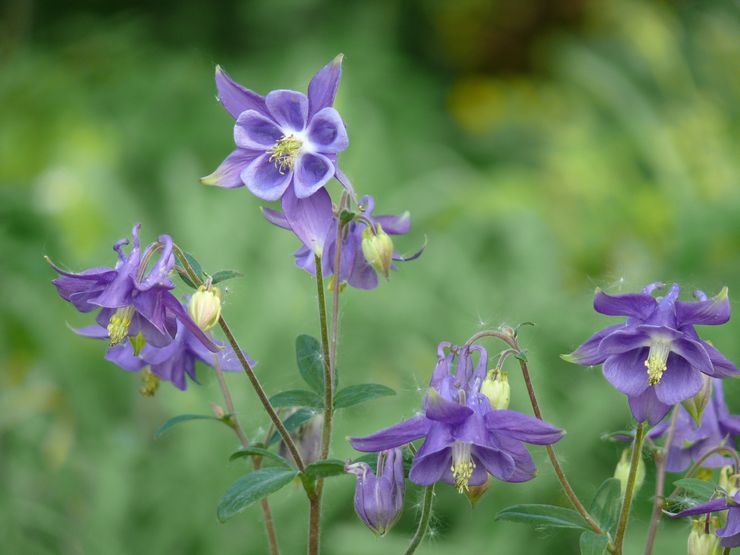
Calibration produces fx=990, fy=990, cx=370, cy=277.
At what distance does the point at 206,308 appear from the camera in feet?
2.71

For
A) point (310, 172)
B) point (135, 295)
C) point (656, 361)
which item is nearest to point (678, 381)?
point (656, 361)

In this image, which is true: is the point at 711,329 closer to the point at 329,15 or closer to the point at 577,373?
the point at 577,373

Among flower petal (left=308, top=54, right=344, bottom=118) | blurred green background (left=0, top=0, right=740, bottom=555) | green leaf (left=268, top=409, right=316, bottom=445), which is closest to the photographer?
flower petal (left=308, top=54, right=344, bottom=118)

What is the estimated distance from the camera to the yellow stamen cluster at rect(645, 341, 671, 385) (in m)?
0.83

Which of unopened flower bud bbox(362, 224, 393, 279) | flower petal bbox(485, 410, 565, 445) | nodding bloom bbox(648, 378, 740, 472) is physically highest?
unopened flower bud bbox(362, 224, 393, 279)

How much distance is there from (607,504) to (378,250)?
34cm

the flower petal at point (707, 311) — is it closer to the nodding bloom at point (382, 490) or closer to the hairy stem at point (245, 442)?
the nodding bloom at point (382, 490)

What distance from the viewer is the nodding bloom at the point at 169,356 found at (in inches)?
38.7

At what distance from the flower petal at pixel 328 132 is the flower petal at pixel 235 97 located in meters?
0.06

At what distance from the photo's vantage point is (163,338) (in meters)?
0.86

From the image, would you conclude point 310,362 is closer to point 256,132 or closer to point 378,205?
point 256,132

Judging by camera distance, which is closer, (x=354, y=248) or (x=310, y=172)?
(x=310, y=172)

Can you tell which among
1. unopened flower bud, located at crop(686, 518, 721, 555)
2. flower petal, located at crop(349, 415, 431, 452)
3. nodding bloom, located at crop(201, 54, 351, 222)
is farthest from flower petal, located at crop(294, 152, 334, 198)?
unopened flower bud, located at crop(686, 518, 721, 555)

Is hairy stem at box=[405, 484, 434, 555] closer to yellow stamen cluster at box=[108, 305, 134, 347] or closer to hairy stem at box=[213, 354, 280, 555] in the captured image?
hairy stem at box=[213, 354, 280, 555]
